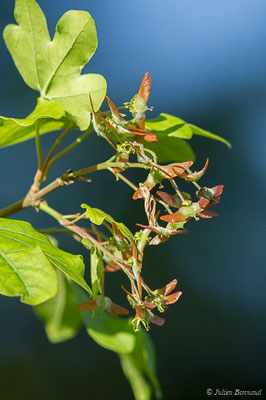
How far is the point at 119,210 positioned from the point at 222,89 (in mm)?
2676

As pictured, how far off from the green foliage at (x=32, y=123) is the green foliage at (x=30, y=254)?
6.5 inches

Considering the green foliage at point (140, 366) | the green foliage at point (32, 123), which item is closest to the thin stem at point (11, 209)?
the green foliage at point (32, 123)

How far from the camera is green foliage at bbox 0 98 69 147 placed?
2.05 feet

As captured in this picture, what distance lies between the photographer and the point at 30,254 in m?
0.49

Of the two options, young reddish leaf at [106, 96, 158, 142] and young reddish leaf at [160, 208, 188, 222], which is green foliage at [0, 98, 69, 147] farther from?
young reddish leaf at [160, 208, 188, 222]

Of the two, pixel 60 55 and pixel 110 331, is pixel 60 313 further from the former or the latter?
pixel 60 55

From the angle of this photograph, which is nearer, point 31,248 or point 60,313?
point 31,248

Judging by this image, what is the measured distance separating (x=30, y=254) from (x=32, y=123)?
229mm

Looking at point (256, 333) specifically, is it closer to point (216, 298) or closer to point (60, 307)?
point (216, 298)

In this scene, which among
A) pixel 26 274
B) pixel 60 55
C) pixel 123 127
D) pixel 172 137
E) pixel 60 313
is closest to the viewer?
pixel 26 274

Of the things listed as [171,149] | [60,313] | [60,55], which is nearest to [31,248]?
[60,55]

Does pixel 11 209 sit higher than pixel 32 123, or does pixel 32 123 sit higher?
pixel 32 123

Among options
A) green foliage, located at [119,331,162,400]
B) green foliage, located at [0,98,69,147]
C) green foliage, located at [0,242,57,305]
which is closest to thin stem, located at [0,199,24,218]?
green foliage, located at [0,98,69,147]

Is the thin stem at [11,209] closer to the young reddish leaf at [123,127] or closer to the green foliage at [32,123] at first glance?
the green foliage at [32,123]
